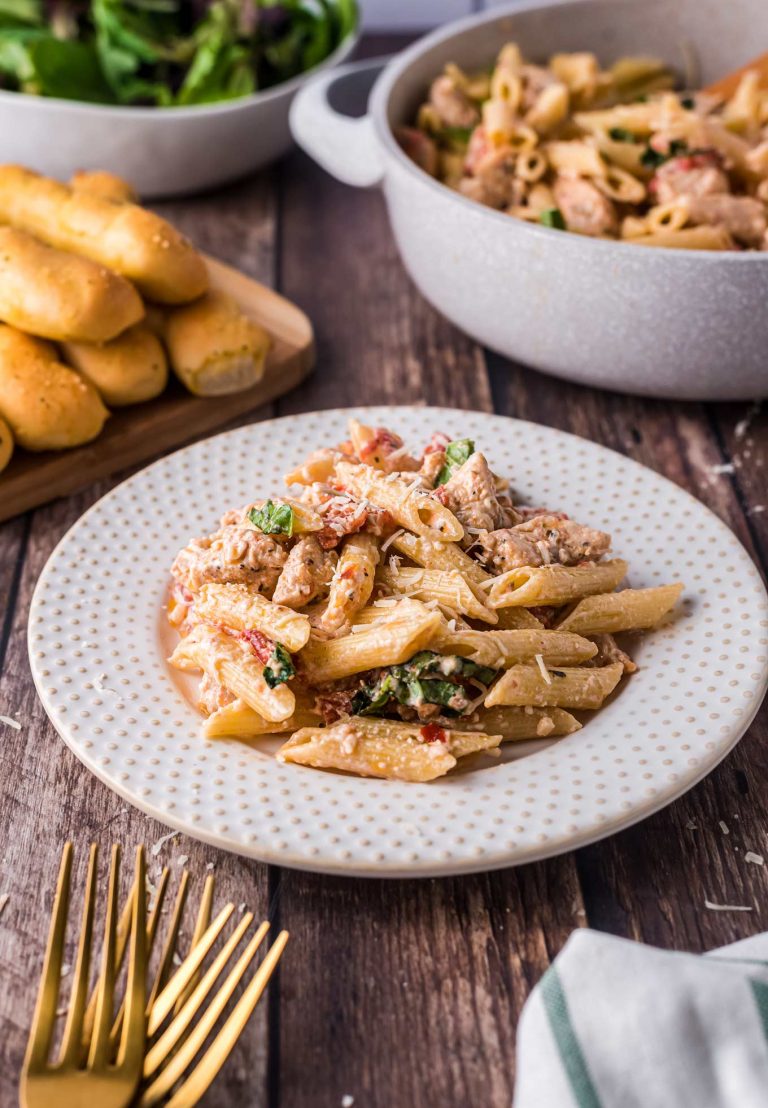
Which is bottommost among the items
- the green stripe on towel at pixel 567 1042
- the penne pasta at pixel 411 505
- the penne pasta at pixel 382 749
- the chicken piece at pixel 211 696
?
the chicken piece at pixel 211 696

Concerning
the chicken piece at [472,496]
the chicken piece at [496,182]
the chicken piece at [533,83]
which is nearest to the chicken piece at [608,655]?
the chicken piece at [472,496]

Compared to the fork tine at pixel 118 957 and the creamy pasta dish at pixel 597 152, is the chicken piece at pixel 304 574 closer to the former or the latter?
the fork tine at pixel 118 957

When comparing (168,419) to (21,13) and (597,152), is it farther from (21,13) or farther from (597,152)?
(21,13)

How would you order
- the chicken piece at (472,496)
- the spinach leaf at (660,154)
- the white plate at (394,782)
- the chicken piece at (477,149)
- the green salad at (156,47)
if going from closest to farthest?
the white plate at (394,782) < the chicken piece at (472,496) < the spinach leaf at (660,154) < the chicken piece at (477,149) < the green salad at (156,47)

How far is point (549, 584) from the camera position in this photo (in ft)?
5.68

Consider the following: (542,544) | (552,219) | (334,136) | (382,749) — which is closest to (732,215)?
(552,219)

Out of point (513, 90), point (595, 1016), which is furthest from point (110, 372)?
point (595, 1016)

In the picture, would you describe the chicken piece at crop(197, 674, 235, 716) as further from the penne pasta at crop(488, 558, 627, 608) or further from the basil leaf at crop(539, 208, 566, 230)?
the basil leaf at crop(539, 208, 566, 230)

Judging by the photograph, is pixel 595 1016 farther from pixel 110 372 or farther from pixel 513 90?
pixel 513 90

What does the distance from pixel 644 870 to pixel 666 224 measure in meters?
1.46

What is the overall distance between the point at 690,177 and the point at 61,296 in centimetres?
129

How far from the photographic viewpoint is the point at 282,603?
1.73 metres

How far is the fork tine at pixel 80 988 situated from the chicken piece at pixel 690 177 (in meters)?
1.81

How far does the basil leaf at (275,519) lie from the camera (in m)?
1.74
